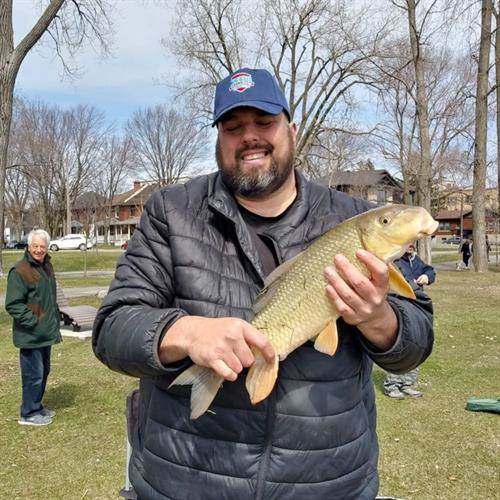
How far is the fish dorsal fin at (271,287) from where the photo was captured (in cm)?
169

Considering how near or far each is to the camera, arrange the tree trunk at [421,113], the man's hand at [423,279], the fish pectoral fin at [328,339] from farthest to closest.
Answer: the tree trunk at [421,113], the man's hand at [423,279], the fish pectoral fin at [328,339]

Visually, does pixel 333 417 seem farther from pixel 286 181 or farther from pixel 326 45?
pixel 326 45

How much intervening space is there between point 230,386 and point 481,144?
87.2 ft

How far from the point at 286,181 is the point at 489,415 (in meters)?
5.22

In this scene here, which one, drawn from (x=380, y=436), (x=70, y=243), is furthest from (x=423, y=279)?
(x=70, y=243)

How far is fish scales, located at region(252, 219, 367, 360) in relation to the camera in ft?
5.40

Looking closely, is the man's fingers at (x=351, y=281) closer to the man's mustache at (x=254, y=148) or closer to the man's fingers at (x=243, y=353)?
the man's fingers at (x=243, y=353)

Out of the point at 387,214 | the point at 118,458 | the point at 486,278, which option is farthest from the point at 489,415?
the point at 486,278

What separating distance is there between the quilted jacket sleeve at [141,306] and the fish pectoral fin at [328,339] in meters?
0.42

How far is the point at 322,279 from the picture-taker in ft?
5.40

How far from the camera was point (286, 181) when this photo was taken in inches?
82.7

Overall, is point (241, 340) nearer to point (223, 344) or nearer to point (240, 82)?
point (223, 344)

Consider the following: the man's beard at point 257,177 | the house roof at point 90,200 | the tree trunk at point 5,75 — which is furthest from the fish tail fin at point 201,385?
the house roof at point 90,200

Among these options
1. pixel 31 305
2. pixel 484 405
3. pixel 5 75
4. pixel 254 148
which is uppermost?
pixel 5 75
